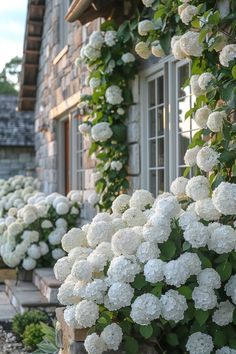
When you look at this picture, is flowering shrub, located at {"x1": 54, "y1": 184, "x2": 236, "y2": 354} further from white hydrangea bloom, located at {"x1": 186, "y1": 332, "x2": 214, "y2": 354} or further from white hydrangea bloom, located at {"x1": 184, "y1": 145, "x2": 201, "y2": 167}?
white hydrangea bloom, located at {"x1": 184, "y1": 145, "x2": 201, "y2": 167}

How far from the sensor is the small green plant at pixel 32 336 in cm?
586

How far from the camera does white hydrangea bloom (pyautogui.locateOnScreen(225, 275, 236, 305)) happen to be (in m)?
3.66

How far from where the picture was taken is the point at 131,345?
368 centimetres

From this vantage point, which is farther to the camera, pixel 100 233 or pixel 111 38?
pixel 111 38

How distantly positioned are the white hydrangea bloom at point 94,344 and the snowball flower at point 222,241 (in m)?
0.81

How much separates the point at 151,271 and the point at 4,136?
15004 mm

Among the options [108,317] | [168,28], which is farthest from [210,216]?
[168,28]

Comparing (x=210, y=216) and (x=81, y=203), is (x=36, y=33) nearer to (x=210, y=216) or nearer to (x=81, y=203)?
(x=81, y=203)

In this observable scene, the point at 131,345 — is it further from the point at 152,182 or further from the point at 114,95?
the point at 114,95

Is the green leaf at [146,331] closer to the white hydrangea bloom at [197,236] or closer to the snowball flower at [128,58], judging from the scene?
the white hydrangea bloom at [197,236]

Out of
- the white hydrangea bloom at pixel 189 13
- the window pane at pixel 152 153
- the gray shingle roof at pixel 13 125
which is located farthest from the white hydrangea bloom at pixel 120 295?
the gray shingle roof at pixel 13 125

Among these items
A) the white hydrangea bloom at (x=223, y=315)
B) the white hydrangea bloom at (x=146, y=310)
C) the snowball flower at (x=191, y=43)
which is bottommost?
the white hydrangea bloom at (x=223, y=315)

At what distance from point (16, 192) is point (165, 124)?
18.9 feet

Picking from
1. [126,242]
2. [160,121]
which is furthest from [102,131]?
[126,242]
